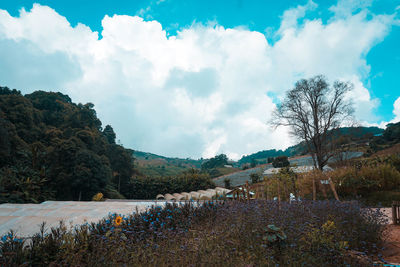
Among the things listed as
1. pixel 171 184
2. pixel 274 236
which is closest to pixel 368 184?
pixel 274 236

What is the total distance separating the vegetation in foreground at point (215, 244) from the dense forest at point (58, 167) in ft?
31.6

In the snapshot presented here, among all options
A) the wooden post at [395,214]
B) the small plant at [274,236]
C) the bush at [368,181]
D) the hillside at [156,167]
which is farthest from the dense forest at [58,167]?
the small plant at [274,236]

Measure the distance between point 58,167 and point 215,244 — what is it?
13236mm

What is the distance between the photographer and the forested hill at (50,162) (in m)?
11.6

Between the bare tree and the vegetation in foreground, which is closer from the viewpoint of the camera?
the vegetation in foreground

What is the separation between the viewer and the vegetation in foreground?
2305 millimetres

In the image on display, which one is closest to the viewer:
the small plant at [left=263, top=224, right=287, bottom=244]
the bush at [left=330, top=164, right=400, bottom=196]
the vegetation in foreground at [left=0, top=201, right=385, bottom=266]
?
the vegetation in foreground at [left=0, top=201, right=385, bottom=266]

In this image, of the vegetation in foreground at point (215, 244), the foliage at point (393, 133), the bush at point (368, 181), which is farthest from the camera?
the foliage at point (393, 133)

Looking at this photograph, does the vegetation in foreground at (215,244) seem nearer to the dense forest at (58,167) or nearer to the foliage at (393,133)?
the dense forest at (58,167)

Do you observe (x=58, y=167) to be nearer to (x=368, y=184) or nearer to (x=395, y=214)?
(x=395, y=214)

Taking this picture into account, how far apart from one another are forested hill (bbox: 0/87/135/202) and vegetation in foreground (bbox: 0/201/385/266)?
9624 mm

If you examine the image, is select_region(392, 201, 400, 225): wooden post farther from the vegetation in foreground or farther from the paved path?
the paved path

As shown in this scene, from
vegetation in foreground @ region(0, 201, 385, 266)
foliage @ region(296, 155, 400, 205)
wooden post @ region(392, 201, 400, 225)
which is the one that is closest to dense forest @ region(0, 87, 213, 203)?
foliage @ region(296, 155, 400, 205)

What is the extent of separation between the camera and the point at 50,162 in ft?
45.1
